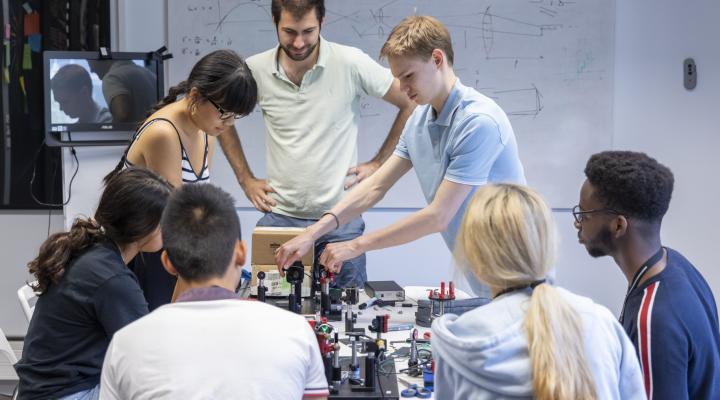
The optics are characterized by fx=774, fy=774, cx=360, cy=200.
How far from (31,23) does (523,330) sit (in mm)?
4005

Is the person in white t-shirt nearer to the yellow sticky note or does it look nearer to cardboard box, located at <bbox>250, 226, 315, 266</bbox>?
cardboard box, located at <bbox>250, 226, 315, 266</bbox>

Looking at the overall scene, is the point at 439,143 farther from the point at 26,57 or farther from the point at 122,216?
the point at 26,57

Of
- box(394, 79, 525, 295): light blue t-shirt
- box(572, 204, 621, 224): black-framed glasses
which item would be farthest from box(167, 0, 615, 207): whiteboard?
box(572, 204, 621, 224): black-framed glasses

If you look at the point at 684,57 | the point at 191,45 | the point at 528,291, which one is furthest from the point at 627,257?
the point at 191,45

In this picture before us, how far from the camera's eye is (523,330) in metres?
1.41

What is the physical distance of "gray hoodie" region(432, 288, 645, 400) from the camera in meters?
1.40

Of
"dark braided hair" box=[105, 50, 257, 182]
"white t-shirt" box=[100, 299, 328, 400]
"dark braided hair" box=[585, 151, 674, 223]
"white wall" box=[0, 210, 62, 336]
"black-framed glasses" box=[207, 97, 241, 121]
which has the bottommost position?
"white wall" box=[0, 210, 62, 336]

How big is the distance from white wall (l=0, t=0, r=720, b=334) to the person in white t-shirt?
2.95 meters

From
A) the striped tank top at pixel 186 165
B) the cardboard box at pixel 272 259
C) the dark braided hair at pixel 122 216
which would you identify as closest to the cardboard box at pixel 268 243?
the cardboard box at pixel 272 259

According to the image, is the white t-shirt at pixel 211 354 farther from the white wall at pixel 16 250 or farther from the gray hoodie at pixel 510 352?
the white wall at pixel 16 250

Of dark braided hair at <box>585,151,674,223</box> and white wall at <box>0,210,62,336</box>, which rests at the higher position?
dark braided hair at <box>585,151,674,223</box>

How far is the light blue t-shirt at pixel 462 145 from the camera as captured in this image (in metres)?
2.64

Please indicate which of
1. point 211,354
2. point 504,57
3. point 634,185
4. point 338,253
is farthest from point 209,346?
point 504,57

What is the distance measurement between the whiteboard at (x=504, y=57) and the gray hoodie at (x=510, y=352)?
3155 mm
